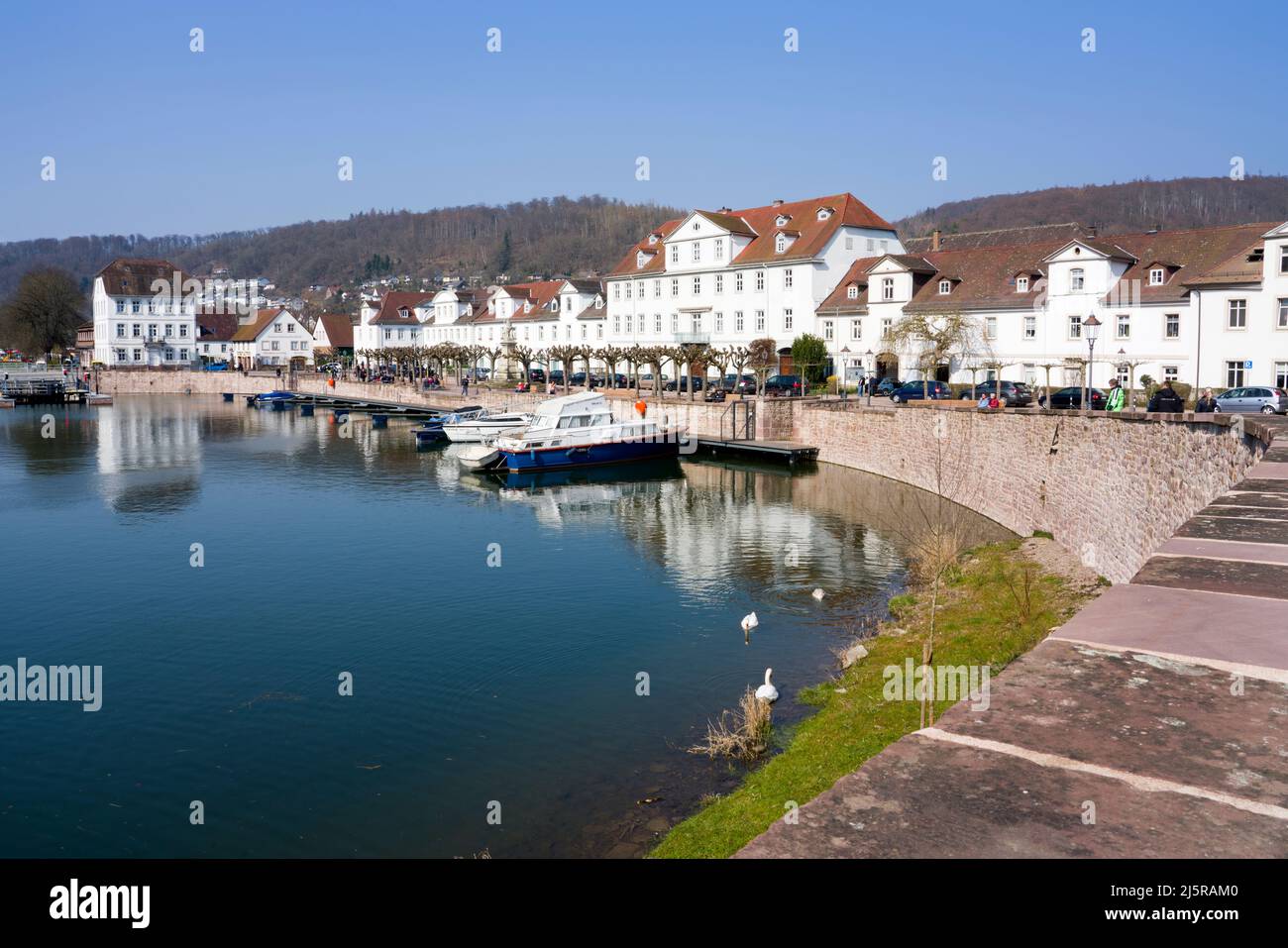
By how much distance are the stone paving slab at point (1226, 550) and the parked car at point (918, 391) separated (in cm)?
4135

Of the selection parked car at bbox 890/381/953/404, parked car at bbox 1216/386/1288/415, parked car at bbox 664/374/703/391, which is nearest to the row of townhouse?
parked car at bbox 664/374/703/391

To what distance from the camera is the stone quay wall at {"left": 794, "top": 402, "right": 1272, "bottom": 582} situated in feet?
57.5

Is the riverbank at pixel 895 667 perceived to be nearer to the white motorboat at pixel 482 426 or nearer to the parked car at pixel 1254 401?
the parked car at pixel 1254 401

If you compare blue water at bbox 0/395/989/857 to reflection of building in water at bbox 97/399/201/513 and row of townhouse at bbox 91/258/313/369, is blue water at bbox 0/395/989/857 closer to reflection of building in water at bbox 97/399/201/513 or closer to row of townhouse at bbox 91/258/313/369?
reflection of building in water at bbox 97/399/201/513

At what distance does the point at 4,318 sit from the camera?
126625 mm

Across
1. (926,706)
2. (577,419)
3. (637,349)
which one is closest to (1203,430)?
(926,706)

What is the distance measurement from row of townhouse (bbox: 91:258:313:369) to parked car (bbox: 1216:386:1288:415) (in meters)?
106

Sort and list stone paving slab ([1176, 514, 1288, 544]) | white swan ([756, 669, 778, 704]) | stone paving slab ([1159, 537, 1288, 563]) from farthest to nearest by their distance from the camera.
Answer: white swan ([756, 669, 778, 704]), stone paving slab ([1176, 514, 1288, 544]), stone paving slab ([1159, 537, 1288, 563])

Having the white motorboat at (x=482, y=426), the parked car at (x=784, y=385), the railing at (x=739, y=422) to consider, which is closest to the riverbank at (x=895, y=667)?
the railing at (x=739, y=422)

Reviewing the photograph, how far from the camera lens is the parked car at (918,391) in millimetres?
50844

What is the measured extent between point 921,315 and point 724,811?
49.6 m

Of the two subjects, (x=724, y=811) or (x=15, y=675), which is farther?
(x=15, y=675)
